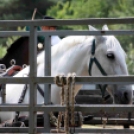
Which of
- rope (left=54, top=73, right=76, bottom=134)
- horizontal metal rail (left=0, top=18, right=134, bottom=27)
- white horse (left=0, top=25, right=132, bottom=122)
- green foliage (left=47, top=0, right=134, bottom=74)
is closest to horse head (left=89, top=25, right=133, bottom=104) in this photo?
white horse (left=0, top=25, right=132, bottom=122)

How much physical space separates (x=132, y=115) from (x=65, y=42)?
5.16 feet

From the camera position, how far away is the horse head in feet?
23.5

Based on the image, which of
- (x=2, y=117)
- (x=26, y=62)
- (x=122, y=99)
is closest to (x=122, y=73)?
(x=122, y=99)

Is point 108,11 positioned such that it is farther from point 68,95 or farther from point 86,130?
point 68,95

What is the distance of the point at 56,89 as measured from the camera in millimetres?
7355

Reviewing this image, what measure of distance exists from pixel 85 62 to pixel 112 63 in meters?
0.40

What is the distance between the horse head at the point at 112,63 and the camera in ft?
23.5

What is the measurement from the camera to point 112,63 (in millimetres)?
7270

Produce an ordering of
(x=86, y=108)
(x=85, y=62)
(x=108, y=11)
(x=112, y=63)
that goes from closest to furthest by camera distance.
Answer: (x=86, y=108)
(x=112, y=63)
(x=85, y=62)
(x=108, y=11)

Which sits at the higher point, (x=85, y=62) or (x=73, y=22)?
(x=73, y=22)

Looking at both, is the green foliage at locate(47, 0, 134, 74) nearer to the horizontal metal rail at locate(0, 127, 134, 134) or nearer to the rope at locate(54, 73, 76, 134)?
the horizontal metal rail at locate(0, 127, 134, 134)

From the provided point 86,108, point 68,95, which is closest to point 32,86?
point 68,95

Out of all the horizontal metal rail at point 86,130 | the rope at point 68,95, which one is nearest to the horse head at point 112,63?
the horizontal metal rail at point 86,130

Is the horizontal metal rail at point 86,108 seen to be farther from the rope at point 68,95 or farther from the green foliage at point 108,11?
the green foliage at point 108,11
